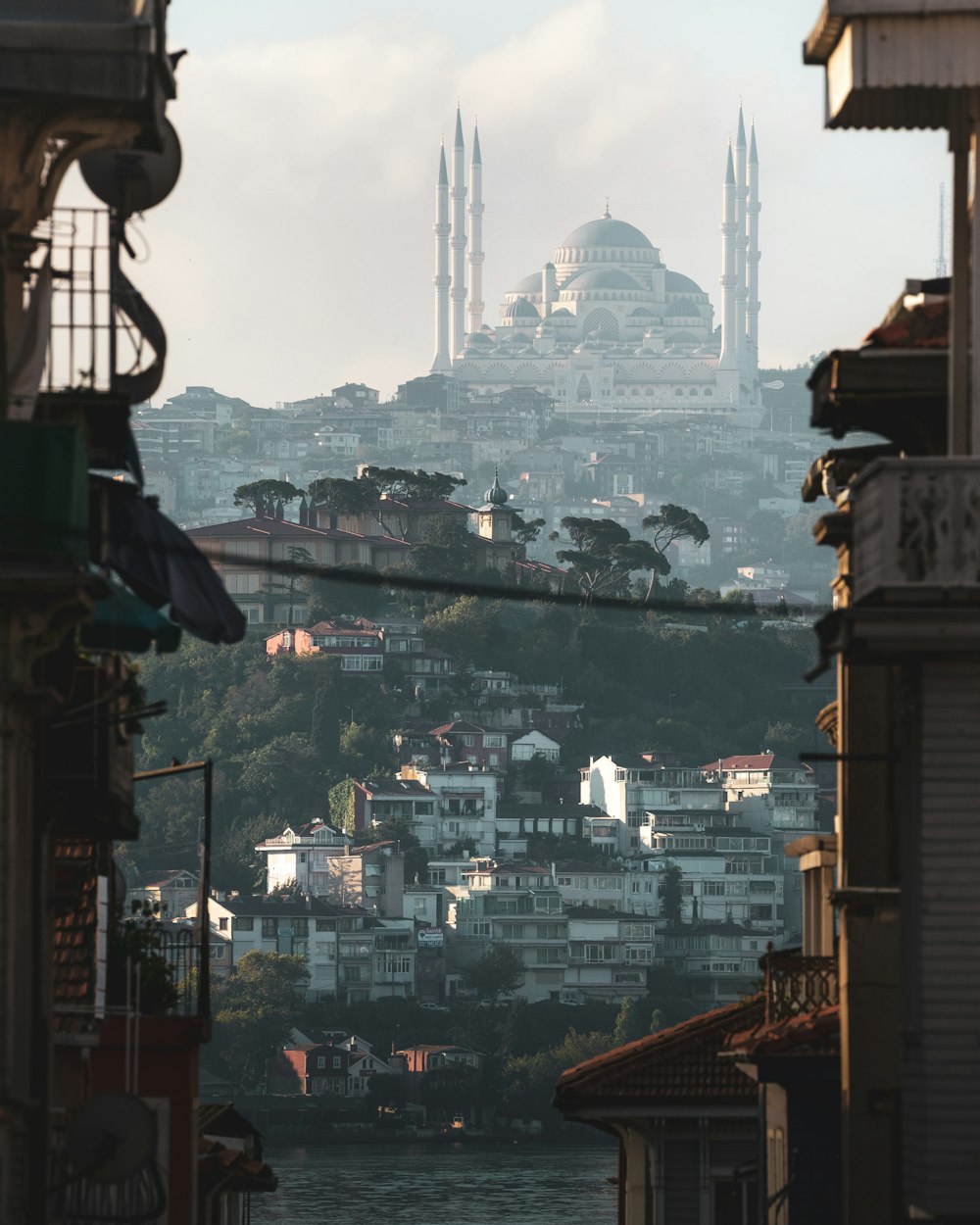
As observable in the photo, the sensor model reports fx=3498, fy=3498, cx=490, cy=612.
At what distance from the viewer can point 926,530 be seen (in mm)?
16094

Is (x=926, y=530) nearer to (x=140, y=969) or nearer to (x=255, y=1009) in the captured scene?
(x=140, y=969)

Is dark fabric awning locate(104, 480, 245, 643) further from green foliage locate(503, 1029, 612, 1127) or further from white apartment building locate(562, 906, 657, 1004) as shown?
white apartment building locate(562, 906, 657, 1004)

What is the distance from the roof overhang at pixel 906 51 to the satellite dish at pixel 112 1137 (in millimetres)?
6063

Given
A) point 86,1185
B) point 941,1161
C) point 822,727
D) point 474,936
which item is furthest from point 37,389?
point 474,936

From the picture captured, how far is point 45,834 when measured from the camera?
18359 mm

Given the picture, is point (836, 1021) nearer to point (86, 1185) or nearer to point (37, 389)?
point (86, 1185)

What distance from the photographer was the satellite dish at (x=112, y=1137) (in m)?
17.0

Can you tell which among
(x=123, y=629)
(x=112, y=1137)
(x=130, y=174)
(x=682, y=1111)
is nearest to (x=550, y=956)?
(x=682, y=1111)

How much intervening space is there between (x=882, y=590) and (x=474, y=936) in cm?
18024

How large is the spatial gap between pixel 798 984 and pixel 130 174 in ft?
21.4

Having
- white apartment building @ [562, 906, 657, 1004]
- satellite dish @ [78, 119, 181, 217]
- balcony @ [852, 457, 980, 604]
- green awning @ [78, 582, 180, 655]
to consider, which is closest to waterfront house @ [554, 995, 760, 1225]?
satellite dish @ [78, 119, 181, 217]

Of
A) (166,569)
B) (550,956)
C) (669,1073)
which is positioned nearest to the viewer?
(166,569)

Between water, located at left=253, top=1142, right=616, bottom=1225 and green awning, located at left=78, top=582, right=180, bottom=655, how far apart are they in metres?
79.0

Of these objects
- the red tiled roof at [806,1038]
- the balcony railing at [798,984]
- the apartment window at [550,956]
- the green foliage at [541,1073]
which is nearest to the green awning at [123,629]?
the red tiled roof at [806,1038]
